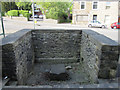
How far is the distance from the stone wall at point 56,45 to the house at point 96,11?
2213 cm

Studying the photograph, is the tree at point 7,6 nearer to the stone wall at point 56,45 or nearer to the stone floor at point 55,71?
the stone wall at point 56,45

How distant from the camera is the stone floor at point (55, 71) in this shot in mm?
5262

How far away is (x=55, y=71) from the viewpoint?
553 centimetres

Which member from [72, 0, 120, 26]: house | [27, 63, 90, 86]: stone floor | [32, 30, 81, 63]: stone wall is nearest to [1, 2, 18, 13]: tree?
[72, 0, 120, 26]: house

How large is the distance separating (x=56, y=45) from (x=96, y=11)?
2278 cm

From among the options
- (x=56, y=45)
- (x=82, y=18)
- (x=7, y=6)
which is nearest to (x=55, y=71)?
(x=56, y=45)

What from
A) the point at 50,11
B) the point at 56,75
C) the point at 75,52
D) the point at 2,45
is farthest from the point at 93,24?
the point at 2,45

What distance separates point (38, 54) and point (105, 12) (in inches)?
933

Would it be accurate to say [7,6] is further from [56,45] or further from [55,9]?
[56,45]

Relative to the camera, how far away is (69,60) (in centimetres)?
752

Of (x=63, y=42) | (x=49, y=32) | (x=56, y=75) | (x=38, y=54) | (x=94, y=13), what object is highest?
(x=94, y=13)

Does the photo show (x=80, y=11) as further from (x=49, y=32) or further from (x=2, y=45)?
(x=2, y=45)

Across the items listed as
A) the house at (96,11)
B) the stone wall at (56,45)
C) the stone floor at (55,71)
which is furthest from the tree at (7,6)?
the stone floor at (55,71)

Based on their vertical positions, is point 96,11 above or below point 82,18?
above
